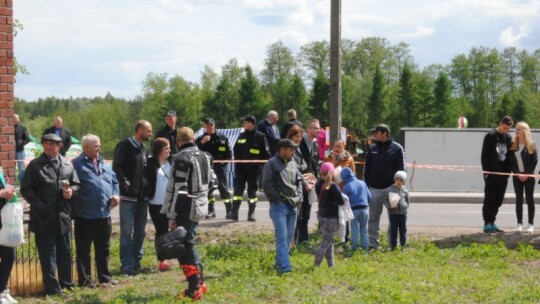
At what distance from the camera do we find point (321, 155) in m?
17.2

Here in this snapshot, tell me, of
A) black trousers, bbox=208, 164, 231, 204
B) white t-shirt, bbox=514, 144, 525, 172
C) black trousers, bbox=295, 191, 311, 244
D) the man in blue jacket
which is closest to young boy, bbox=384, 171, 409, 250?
black trousers, bbox=295, 191, 311, 244

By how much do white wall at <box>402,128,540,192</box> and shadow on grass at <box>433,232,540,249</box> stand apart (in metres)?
9.90

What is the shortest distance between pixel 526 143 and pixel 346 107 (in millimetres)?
52122

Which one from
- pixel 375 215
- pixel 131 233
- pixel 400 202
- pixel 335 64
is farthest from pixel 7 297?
pixel 335 64

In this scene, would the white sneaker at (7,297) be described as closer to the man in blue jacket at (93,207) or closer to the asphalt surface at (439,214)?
the man in blue jacket at (93,207)

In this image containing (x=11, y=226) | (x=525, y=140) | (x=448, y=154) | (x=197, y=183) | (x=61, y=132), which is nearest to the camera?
(x=11, y=226)

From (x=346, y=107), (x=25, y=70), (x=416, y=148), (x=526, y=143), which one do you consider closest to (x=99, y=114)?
(x=346, y=107)

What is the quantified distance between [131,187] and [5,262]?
202 cm

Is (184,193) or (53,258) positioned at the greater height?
(184,193)

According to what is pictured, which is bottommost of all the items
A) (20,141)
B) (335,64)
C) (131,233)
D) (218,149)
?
(131,233)

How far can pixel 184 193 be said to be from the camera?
824cm

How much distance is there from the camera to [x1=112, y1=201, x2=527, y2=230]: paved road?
49.6 ft

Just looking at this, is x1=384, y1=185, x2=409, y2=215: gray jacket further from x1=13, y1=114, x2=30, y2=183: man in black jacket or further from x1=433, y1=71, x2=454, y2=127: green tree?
x1=433, y1=71, x2=454, y2=127: green tree

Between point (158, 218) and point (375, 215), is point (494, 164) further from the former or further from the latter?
point (158, 218)
